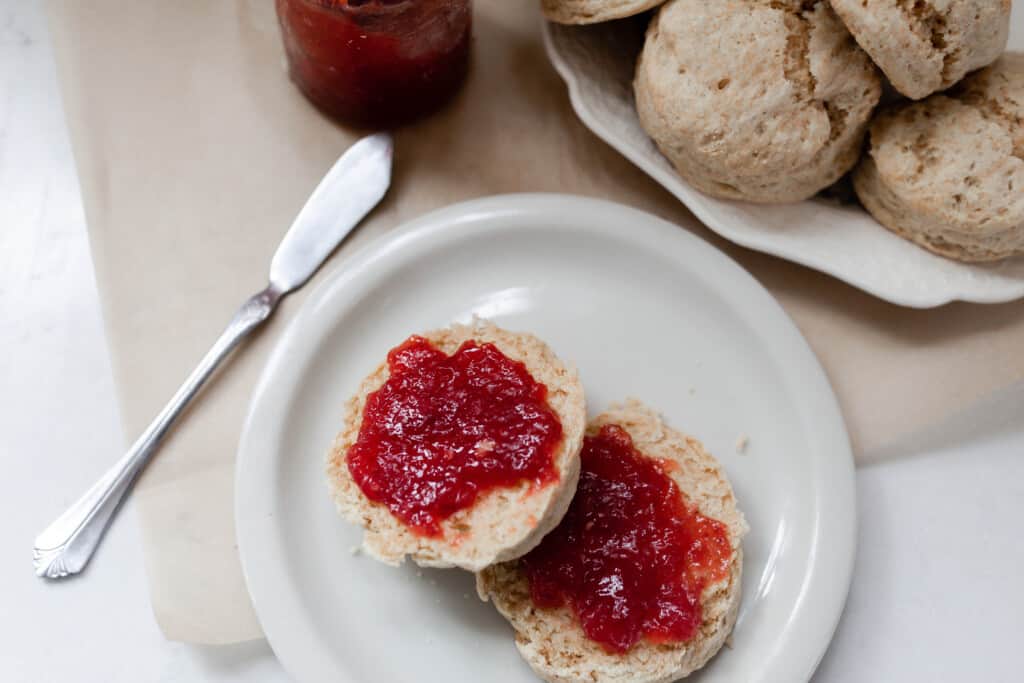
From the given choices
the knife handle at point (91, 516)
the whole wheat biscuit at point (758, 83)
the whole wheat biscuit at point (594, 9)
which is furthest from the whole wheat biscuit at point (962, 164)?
the knife handle at point (91, 516)

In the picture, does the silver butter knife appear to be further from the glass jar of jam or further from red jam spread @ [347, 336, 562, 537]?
red jam spread @ [347, 336, 562, 537]

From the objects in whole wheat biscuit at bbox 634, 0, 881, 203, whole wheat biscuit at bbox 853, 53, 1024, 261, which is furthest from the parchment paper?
whole wheat biscuit at bbox 634, 0, 881, 203

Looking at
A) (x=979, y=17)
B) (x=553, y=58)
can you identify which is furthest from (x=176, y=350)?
(x=979, y=17)

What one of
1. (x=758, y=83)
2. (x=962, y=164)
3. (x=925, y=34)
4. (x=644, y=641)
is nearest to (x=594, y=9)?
(x=758, y=83)

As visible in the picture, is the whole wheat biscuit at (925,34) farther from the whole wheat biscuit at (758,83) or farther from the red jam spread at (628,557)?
the red jam spread at (628,557)

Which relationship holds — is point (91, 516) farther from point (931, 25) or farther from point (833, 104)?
point (931, 25)

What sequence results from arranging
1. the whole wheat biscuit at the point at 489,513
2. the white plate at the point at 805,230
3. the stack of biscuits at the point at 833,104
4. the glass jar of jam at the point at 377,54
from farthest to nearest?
the white plate at the point at 805,230 < the glass jar of jam at the point at 377,54 < the stack of biscuits at the point at 833,104 < the whole wheat biscuit at the point at 489,513
